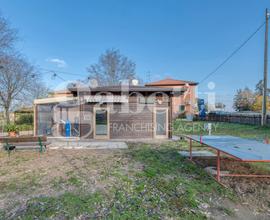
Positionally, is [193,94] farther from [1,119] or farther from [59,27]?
[1,119]

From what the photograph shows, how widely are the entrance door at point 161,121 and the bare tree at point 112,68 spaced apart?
48.5 ft

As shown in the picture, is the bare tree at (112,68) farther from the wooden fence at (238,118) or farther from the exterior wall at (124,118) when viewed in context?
the exterior wall at (124,118)

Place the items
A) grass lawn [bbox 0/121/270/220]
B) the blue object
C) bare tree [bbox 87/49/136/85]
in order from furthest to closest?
1. bare tree [bbox 87/49/136/85]
2. the blue object
3. grass lawn [bbox 0/121/270/220]

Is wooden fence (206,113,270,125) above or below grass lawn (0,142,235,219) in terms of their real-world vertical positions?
above

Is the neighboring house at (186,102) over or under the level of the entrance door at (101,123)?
over

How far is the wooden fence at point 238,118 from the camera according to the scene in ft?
59.1

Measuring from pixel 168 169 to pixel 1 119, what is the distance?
17581 mm

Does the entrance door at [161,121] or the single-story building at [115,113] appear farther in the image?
the entrance door at [161,121]

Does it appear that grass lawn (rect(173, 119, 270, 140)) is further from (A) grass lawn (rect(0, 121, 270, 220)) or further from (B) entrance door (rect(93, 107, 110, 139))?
(A) grass lawn (rect(0, 121, 270, 220))

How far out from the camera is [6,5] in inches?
451

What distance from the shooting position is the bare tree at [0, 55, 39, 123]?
1496cm

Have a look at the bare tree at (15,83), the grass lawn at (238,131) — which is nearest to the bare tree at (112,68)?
the bare tree at (15,83)

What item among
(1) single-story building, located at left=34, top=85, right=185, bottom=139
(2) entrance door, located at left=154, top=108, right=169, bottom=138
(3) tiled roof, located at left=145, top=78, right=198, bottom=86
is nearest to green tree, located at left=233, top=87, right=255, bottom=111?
(3) tiled roof, located at left=145, top=78, right=198, bottom=86

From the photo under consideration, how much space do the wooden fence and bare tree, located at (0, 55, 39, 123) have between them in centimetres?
2365
